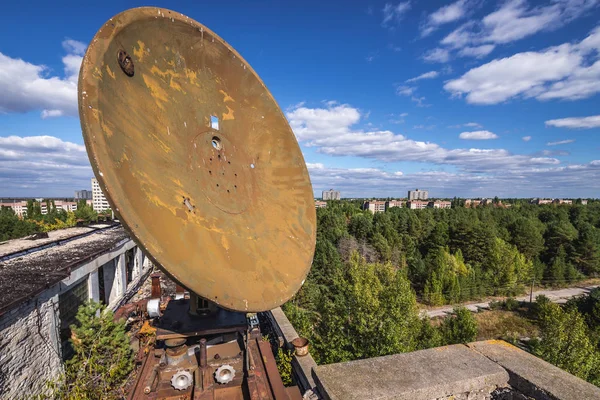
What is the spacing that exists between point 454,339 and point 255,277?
24221 mm

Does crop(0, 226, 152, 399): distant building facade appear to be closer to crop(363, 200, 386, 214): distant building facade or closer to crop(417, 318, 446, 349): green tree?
crop(417, 318, 446, 349): green tree

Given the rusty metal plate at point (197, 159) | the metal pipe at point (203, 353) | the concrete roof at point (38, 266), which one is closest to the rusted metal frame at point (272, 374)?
the metal pipe at point (203, 353)

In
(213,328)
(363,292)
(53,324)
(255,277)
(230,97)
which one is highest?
(230,97)

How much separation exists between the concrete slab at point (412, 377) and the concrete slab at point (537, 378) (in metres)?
0.16

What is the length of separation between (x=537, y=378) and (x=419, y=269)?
4119 cm

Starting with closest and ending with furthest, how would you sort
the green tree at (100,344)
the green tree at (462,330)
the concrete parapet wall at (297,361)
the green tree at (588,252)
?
the concrete parapet wall at (297,361) < the green tree at (100,344) < the green tree at (462,330) < the green tree at (588,252)

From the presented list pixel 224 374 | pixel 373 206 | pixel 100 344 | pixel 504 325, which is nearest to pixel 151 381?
pixel 224 374

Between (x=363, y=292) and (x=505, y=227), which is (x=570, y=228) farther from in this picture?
(x=363, y=292)

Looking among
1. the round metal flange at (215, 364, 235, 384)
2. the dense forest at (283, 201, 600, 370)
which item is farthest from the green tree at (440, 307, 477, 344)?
the round metal flange at (215, 364, 235, 384)

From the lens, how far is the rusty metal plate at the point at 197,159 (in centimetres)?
238

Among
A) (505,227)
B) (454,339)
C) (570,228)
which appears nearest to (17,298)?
(454,339)

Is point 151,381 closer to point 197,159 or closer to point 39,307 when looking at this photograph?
point 197,159

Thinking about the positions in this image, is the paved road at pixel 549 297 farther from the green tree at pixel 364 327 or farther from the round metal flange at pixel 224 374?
the round metal flange at pixel 224 374

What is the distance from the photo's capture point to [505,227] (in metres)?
56.2
